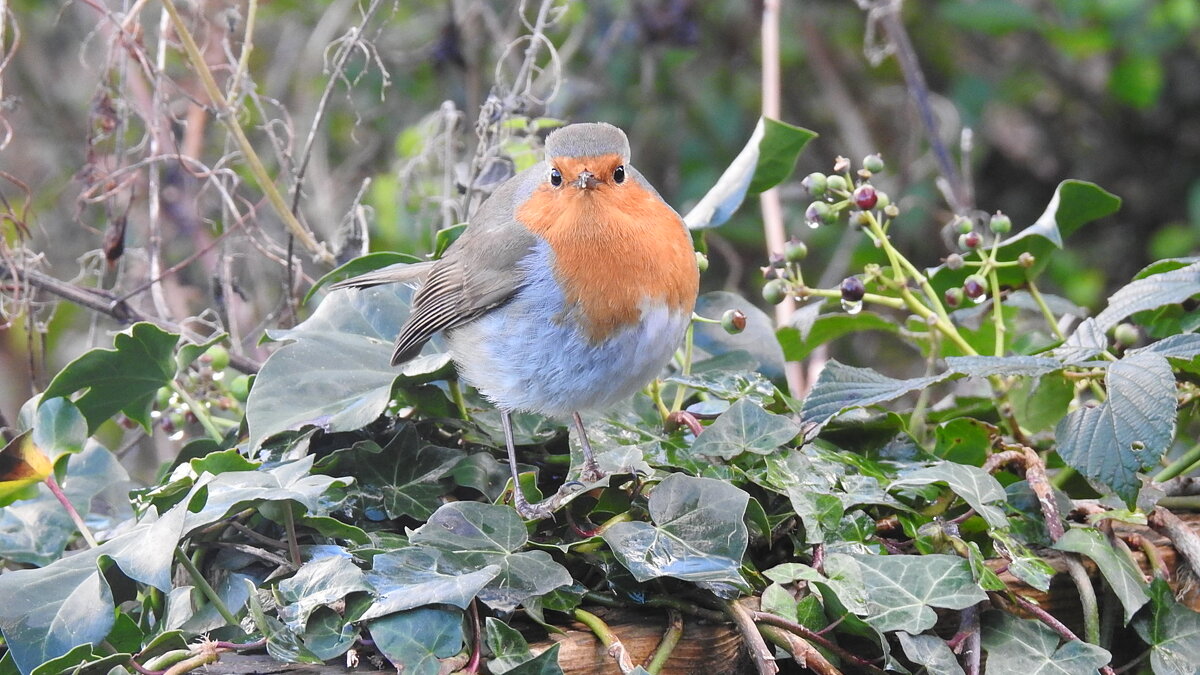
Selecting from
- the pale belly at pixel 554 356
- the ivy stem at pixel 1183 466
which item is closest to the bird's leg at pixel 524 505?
the pale belly at pixel 554 356

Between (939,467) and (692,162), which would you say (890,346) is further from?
(939,467)

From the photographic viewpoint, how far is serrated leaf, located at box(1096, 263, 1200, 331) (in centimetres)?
168

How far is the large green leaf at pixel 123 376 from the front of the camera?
5.42 ft

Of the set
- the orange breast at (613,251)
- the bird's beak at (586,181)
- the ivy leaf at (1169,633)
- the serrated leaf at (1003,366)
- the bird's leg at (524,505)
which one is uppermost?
the bird's beak at (586,181)

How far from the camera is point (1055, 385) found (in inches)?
73.5

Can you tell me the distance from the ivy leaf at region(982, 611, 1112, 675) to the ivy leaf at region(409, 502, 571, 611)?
524mm

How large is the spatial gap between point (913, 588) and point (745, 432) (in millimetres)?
318

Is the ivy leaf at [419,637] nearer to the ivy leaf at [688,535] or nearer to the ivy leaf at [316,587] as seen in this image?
the ivy leaf at [316,587]

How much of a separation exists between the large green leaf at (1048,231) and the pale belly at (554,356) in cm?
52

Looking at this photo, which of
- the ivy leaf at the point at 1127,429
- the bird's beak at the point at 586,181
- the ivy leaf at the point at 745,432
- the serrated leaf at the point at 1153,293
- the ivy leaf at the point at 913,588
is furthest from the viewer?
the bird's beak at the point at 586,181

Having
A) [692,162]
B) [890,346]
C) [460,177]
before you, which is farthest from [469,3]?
[890,346]

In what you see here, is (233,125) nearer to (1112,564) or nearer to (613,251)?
(613,251)

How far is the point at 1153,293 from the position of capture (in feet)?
5.64

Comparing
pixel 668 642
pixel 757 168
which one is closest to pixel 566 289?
pixel 757 168
